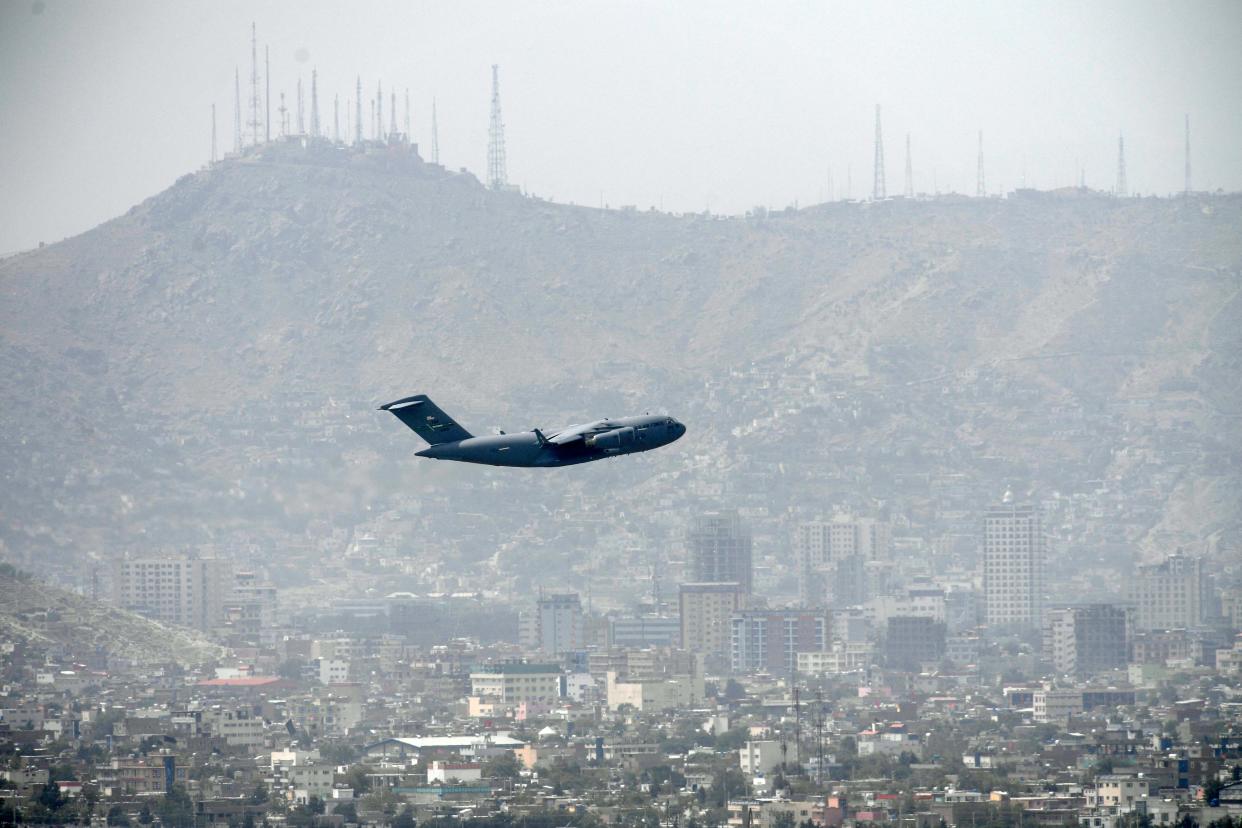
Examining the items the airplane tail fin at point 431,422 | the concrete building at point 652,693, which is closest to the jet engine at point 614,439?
the airplane tail fin at point 431,422

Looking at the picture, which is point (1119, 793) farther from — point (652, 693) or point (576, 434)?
point (652, 693)

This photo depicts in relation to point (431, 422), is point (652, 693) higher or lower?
lower

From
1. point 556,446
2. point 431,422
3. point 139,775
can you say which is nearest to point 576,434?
point 556,446

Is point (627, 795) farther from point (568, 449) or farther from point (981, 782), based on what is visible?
point (568, 449)

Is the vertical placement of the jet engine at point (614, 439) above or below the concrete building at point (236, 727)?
above

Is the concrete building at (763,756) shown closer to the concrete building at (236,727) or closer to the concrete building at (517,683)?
the concrete building at (236,727)

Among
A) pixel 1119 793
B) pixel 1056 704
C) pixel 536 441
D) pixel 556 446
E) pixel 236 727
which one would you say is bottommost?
pixel 1119 793

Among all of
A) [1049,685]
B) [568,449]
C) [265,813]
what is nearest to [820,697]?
[1049,685]

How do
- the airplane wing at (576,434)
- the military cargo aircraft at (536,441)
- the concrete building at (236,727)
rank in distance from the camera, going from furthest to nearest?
1. the concrete building at (236,727)
2. the military cargo aircraft at (536,441)
3. the airplane wing at (576,434)
